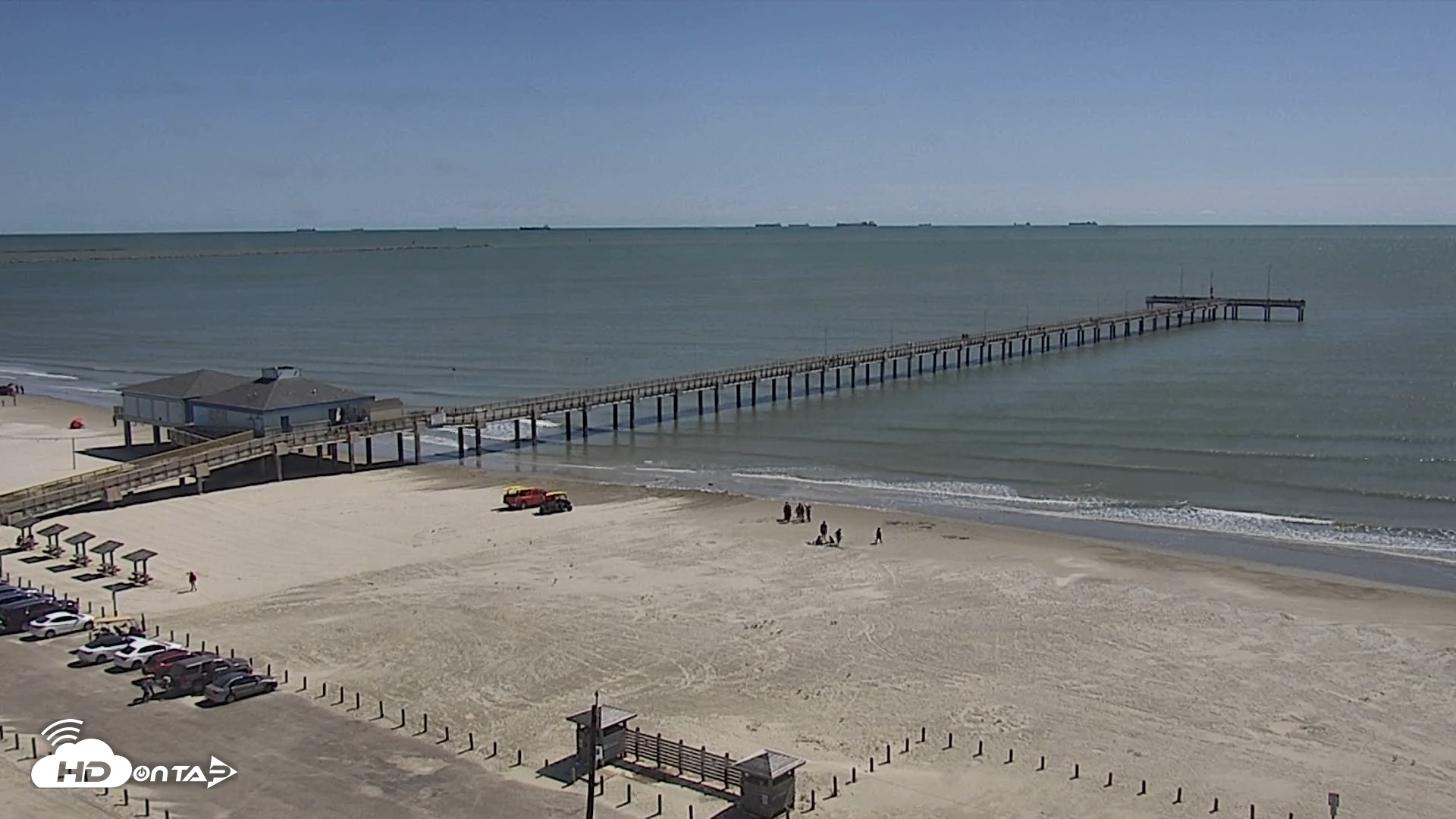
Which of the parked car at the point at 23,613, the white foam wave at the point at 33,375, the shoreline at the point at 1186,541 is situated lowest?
the shoreline at the point at 1186,541

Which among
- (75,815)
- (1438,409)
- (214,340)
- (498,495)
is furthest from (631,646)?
(214,340)

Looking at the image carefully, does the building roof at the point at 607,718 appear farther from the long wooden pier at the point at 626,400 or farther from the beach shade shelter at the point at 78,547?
the long wooden pier at the point at 626,400

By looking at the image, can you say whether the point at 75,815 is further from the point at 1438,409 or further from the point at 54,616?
the point at 1438,409

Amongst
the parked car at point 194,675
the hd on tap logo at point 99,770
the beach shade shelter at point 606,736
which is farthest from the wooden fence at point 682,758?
the parked car at point 194,675

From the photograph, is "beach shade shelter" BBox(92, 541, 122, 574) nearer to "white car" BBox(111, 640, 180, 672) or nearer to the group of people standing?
"white car" BBox(111, 640, 180, 672)

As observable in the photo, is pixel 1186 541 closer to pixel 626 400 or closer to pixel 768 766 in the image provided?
pixel 768 766

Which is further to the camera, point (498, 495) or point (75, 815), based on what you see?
point (498, 495)
